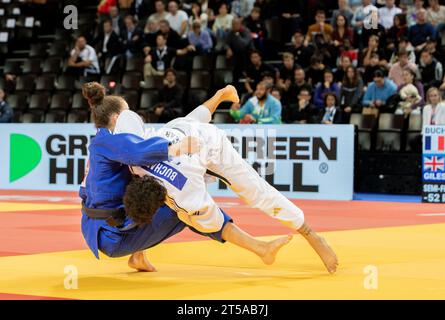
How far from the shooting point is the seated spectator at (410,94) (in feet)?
50.5

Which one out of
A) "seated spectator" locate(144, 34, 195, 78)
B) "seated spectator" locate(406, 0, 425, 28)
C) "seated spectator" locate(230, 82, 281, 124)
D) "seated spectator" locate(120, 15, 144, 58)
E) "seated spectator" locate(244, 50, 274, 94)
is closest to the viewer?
"seated spectator" locate(230, 82, 281, 124)

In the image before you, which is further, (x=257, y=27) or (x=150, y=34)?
(x=150, y=34)

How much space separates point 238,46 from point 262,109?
3.18 metres

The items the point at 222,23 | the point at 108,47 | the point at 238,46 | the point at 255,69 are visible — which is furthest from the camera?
the point at 108,47

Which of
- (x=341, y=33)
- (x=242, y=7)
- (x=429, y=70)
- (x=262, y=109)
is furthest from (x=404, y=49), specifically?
(x=242, y=7)

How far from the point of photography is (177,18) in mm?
19516

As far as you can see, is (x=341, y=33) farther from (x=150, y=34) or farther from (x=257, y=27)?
(x=150, y=34)

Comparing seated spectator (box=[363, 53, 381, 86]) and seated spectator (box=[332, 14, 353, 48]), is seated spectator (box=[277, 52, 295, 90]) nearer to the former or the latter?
seated spectator (box=[332, 14, 353, 48])

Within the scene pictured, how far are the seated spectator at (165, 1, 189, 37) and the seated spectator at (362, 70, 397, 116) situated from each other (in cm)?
518

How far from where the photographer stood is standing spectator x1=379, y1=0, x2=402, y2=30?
56.1 feet

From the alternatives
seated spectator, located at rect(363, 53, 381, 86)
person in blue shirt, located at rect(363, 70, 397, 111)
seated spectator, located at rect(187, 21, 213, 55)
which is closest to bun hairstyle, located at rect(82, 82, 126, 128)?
person in blue shirt, located at rect(363, 70, 397, 111)

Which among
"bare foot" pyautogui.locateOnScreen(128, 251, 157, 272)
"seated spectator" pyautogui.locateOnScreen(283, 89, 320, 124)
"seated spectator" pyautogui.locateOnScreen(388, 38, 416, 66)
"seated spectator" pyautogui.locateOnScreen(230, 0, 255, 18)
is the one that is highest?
"seated spectator" pyautogui.locateOnScreen(230, 0, 255, 18)

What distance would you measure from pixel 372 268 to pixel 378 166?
31.4 feet
